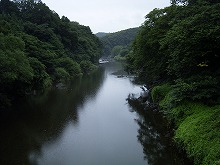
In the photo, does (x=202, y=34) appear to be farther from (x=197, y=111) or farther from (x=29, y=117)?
(x=29, y=117)

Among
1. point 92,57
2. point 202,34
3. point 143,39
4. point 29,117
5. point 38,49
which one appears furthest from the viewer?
point 92,57

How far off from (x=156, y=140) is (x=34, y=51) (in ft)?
122

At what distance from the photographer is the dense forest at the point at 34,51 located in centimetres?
3928

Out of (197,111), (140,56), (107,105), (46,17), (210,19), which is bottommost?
(107,105)

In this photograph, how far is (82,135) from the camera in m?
28.7

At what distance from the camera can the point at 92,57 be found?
114m

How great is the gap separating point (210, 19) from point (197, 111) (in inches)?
322

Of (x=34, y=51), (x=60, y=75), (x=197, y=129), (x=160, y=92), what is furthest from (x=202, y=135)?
(x=60, y=75)

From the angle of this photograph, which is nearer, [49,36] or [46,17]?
[49,36]

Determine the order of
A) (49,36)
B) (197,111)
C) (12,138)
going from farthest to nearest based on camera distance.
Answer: (49,36), (12,138), (197,111)

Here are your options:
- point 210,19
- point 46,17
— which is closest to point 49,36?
point 46,17

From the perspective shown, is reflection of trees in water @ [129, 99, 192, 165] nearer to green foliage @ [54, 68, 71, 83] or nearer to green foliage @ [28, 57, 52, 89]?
green foliage @ [28, 57, 52, 89]

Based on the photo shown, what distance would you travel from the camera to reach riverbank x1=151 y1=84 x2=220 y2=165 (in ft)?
53.8

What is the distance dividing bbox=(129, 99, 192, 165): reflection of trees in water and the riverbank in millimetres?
1241
